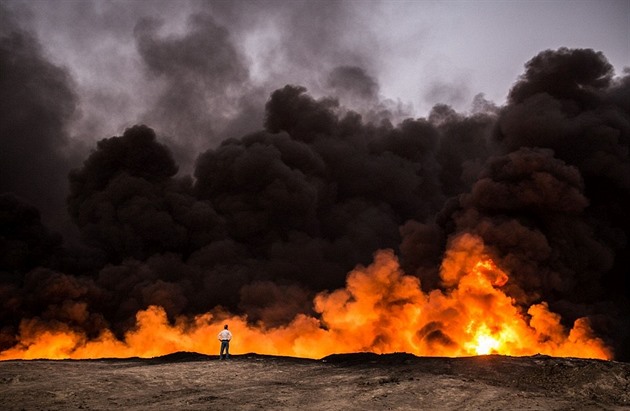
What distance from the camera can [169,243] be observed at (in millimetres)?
70125

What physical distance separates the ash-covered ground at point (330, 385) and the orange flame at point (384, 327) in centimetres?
1598

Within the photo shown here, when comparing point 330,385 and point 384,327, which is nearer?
point 330,385

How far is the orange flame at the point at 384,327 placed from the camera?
39.4 m

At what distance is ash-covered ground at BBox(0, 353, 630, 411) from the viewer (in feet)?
60.7

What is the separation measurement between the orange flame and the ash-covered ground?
15982 millimetres

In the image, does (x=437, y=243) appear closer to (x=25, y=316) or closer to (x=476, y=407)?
(x=476, y=407)

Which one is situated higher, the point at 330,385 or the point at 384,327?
the point at 384,327

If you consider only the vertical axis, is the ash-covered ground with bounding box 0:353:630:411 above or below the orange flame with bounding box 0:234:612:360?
below

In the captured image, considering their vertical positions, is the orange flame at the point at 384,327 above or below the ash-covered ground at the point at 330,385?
above

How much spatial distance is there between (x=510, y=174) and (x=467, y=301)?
14631 millimetres

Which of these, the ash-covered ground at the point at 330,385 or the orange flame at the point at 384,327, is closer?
the ash-covered ground at the point at 330,385

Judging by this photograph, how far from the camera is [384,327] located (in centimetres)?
4631

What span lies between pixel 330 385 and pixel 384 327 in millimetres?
25760

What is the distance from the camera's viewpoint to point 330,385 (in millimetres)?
21406
